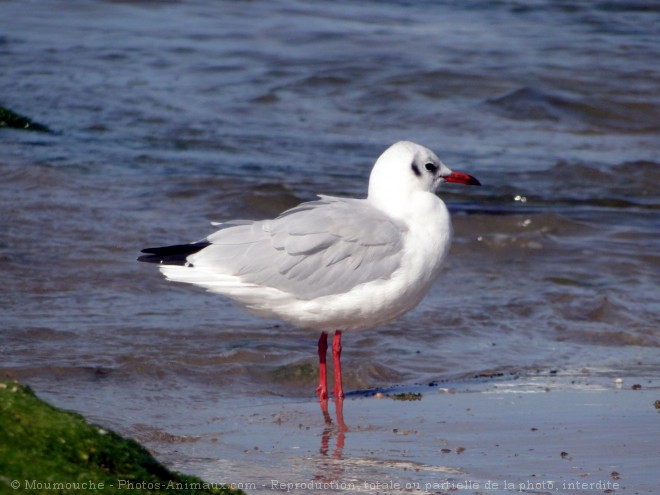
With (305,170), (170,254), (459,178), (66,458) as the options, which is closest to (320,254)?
(170,254)

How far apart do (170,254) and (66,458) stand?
2.46m

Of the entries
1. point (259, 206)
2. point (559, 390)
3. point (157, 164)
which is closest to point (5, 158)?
point (157, 164)

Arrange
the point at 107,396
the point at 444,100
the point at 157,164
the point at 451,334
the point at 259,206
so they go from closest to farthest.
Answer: the point at 107,396, the point at 451,334, the point at 259,206, the point at 157,164, the point at 444,100

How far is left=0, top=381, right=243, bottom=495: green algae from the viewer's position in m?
3.03

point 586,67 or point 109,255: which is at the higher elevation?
point 586,67

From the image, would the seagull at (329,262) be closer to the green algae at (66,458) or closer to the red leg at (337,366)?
the red leg at (337,366)

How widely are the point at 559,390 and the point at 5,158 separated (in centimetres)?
606

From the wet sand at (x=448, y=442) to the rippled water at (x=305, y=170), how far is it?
1.29ft

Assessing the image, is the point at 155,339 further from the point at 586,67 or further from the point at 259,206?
the point at 586,67

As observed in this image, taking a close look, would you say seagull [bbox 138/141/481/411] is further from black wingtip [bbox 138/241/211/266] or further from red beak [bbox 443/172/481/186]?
red beak [bbox 443/172/481/186]

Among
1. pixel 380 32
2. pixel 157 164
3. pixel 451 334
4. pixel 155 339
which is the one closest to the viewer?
pixel 155 339

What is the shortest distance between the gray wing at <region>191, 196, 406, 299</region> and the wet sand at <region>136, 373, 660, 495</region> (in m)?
0.59

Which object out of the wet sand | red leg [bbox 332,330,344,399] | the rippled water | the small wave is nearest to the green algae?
the wet sand

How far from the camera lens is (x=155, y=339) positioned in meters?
6.24
